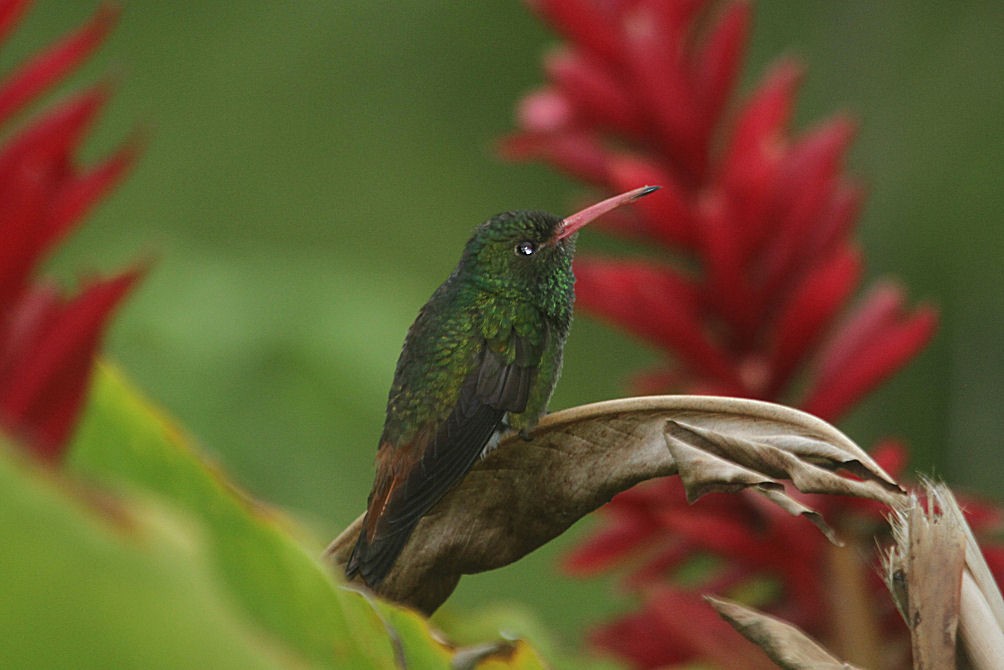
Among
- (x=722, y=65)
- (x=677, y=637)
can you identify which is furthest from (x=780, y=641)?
(x=722, y=65)

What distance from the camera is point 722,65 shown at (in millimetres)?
625

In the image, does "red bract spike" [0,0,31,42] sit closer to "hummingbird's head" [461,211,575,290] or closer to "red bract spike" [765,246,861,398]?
"hummingbird's head" [461,211,575,290]

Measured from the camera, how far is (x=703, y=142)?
2.03 feet

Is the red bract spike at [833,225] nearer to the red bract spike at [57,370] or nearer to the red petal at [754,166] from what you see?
the red petal at [754,166]

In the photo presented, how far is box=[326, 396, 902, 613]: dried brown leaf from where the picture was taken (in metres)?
0.29

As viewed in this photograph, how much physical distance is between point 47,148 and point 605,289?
0.99 ft

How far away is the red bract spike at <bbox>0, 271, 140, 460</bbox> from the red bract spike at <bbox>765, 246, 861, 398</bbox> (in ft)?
1.18

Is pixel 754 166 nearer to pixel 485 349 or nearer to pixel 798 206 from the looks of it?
pixel 798 206

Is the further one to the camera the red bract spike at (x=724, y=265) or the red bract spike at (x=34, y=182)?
the red bract spike at (x=724, y=265)

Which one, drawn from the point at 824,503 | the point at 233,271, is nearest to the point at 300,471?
the point at 233,271

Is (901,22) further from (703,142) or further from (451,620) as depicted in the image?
(451,620)

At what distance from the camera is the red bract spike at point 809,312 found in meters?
0.56

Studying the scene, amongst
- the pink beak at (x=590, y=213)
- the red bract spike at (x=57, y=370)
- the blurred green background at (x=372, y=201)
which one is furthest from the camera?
the blurred green background at (x=372, y=201)

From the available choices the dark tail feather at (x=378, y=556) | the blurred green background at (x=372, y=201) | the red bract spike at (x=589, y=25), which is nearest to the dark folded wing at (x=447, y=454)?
the dark tail feather at (x=378, y=556)
